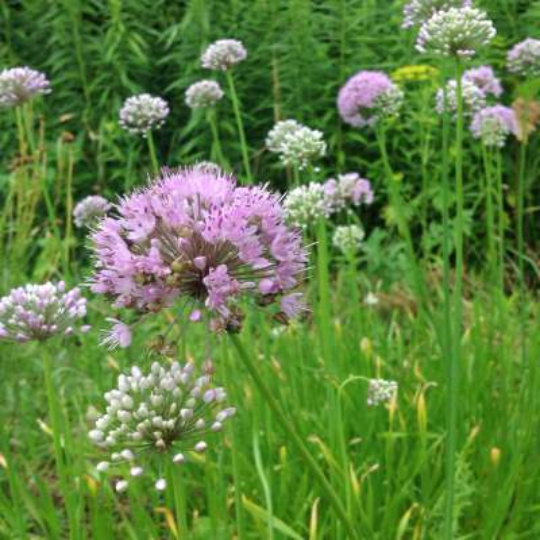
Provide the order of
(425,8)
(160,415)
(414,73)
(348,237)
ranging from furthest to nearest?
1. (414,73)
2. (348,237)
3. (425,8)
4. (160,415)

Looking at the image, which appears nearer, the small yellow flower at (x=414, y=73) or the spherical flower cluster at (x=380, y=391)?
the spherical flower cluster at (x=380, y=391)

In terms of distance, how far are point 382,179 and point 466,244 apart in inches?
26.9

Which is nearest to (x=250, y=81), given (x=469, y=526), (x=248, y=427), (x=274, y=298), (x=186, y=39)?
(x=186, y=39)

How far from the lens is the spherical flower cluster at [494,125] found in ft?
9.31

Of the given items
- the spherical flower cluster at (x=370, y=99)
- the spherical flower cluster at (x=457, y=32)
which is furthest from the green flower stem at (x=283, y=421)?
the spherical flower cluster at (x=370, y=99)

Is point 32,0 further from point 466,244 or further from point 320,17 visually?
point 466,244

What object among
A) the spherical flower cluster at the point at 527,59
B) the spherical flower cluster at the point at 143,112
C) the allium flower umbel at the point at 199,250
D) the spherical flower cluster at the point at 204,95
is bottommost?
the allium flower umbel at the point at 199,250

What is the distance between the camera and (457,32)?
1.79 meters

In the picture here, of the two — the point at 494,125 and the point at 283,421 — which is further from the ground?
the point at 494,125

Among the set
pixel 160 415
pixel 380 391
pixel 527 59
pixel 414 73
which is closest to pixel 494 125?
pixel 527 59

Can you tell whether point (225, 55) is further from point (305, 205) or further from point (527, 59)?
point (527, 59)

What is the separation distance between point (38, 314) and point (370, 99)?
165cm

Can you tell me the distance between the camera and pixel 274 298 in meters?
1.27

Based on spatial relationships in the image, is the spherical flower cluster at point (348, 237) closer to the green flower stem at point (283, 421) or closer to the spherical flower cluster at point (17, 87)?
the spherical flower cluster at point (17, 87)
